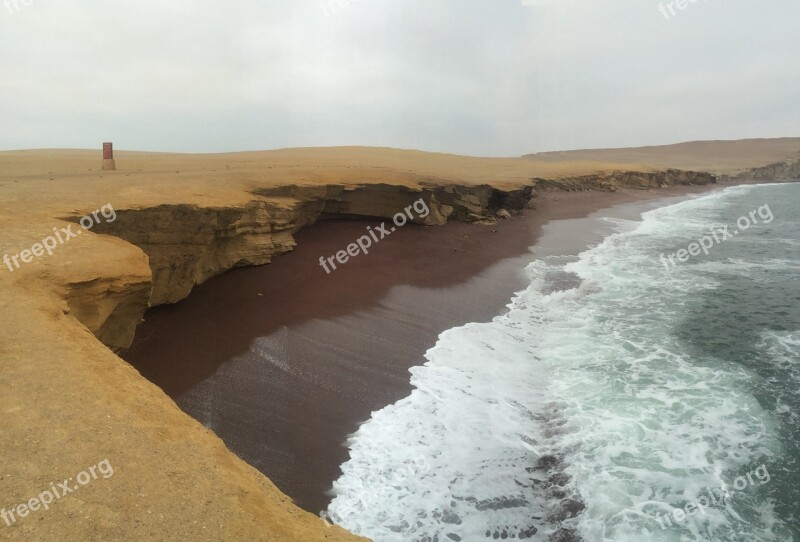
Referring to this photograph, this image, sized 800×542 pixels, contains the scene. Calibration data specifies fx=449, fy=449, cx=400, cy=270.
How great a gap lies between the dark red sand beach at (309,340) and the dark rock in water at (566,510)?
2415 mm

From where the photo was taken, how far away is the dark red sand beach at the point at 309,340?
5.76m

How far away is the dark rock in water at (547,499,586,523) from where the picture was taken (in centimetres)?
457

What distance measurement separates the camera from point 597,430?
5.78m

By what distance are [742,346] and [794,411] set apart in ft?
7.13

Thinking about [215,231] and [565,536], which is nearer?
[565,536]

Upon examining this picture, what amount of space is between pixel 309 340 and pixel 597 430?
4.90 m

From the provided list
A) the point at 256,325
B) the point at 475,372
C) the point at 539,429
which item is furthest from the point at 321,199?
the point at 539,429
